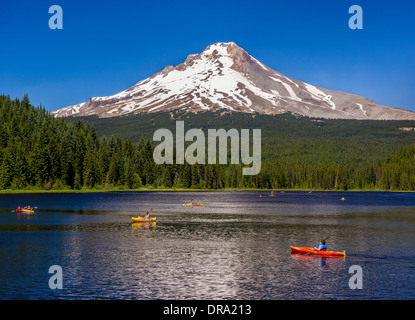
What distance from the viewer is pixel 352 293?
129 feet

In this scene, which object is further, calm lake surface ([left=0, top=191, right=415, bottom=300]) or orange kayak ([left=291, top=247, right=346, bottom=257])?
orange kayak ([left=291, top=247, right=346, bottom=257])

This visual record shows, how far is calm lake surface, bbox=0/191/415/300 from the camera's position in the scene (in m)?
39.7

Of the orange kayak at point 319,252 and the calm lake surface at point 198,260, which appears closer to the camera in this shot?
the calm lake surface at point 198,260

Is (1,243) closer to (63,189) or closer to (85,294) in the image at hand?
(85,294)

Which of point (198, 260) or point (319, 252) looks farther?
point (319, 252)

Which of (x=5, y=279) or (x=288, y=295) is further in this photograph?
(x=5, y=279)

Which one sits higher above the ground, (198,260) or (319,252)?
(319,252)

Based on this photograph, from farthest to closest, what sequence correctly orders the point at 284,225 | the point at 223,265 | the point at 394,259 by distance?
the point at 284,225
the point at 394,259
the point at 223,265

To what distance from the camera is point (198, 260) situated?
2084 inches

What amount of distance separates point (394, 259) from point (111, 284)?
33.8 metres

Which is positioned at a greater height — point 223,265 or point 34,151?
point 34,151

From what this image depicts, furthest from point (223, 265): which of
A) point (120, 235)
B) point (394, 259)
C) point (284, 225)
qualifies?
point (284, 225)

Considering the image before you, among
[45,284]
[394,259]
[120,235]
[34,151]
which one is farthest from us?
[34,151]

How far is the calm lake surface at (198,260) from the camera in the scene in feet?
130
